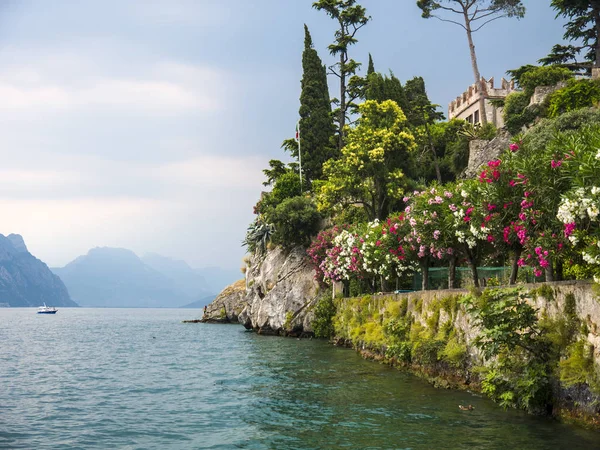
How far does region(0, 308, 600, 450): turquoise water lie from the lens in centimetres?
1244

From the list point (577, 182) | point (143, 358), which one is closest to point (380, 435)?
point (577, 182)

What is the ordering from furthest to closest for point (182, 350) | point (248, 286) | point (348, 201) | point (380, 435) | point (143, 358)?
point (248, 286)
point (348, 201)
point (182, 350)
point (143, 358)
point (380, 435)

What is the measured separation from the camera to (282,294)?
4894cm

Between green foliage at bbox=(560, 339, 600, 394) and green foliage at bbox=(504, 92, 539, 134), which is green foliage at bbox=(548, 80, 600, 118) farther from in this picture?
green foliage at bbox=(560, 339, 600, 394)

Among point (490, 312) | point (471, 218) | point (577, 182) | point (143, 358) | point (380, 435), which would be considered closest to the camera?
point (577, 182)

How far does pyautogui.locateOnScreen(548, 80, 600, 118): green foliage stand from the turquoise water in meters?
23.0

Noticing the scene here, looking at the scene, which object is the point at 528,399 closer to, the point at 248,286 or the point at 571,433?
the point at 571,433

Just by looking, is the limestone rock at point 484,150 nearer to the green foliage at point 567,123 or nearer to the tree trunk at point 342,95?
the green foliage at point 567,123

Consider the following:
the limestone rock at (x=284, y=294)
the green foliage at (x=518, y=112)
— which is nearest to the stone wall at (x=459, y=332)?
the limestone rock at (x=284, y=294)

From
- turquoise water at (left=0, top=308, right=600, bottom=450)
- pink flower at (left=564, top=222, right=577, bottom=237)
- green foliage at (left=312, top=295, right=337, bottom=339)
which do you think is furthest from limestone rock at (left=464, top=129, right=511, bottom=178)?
pink flower at (left=564, top=222, right=577, bottom=237)

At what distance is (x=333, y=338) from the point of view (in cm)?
3916

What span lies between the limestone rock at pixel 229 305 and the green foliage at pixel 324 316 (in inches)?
1161

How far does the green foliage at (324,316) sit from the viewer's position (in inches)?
1684

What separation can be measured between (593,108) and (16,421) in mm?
33459
